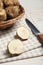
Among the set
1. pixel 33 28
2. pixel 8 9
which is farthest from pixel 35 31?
pixel 8 9

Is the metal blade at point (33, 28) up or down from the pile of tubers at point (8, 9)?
down

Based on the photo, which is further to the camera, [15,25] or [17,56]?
[15,25]

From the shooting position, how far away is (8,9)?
Result: 86cm

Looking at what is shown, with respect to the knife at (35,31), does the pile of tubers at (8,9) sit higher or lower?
higher

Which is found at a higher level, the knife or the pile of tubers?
the pile of tubers

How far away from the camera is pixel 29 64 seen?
2.40 ft

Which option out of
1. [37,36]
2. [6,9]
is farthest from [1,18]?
[37,36]

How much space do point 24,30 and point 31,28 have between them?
0.18ft

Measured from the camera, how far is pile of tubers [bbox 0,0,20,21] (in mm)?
832

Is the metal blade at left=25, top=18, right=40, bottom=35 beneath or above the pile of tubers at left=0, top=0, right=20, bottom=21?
beneath

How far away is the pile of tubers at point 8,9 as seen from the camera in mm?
832

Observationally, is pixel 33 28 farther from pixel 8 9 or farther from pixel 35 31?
pixel 8 9

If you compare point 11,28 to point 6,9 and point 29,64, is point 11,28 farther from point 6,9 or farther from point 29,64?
point 29,64

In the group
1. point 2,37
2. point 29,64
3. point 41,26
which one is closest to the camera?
point 29,64
